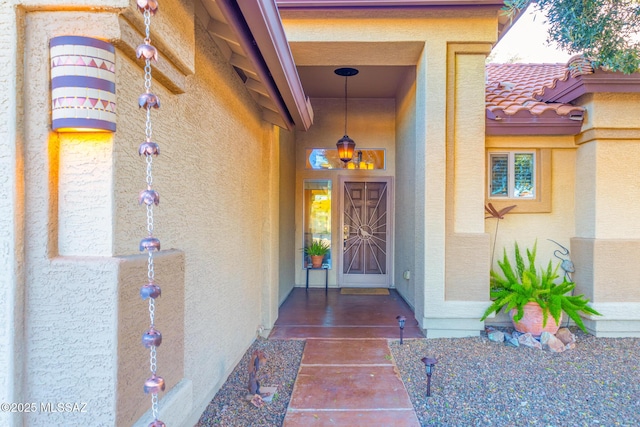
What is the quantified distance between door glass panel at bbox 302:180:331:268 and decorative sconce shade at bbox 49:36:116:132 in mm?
6606

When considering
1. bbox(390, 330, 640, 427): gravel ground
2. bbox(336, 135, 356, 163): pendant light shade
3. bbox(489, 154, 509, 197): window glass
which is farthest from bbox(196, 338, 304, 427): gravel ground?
bbox(336, 135, 356, 163): pendant light shade

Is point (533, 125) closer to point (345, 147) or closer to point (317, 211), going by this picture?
point (345, 147)

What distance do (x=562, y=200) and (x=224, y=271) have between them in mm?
4908

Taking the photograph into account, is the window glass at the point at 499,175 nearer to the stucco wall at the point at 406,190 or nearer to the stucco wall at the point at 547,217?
the stucco wall at the point at 547,217

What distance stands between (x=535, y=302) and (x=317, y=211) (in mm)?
4772

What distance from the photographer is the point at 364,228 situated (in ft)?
26.5

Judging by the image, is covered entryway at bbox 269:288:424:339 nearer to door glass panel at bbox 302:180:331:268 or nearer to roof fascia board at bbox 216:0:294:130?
door glass panel at bbox 302:180:331:268

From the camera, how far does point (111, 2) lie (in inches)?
62.2

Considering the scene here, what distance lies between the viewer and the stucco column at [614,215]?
4707mm

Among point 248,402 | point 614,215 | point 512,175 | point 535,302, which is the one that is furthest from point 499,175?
point 248,402

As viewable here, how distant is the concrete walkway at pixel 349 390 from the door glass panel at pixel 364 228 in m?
3.63

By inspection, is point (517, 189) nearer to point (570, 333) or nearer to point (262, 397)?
point (570, 333)

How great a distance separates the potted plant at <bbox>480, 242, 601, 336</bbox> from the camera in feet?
14.4

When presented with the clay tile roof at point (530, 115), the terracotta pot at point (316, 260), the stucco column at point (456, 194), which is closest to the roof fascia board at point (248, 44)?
the stucco column at point (456, 194)
